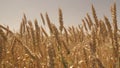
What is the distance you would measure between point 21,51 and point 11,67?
1093mm

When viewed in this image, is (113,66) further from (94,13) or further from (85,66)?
(94,13)

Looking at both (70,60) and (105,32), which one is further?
(105,32)

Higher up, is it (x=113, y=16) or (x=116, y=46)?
(x=113, y=16)

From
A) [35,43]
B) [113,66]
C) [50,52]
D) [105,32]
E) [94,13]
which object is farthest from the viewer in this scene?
[105,32]

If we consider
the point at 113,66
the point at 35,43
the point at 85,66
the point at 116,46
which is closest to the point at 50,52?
the point at 116,46

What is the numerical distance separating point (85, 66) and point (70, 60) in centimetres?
48

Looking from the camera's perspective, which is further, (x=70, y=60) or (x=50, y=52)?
(x=70, y=60)

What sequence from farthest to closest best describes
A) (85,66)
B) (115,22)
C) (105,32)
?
(105,32) < (85,66) < (115,22)

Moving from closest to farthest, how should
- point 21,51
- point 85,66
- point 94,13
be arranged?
point 85,66, point 94,13, point 21,51

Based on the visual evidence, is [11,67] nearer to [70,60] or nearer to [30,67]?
[30,67]

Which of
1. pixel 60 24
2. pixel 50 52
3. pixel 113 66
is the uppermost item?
pixel 60 24

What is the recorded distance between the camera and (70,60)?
106 inches

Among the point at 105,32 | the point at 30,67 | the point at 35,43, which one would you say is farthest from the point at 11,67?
the point at 105,32

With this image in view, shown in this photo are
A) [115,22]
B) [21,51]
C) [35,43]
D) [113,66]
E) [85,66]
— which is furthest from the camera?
[21,51]
